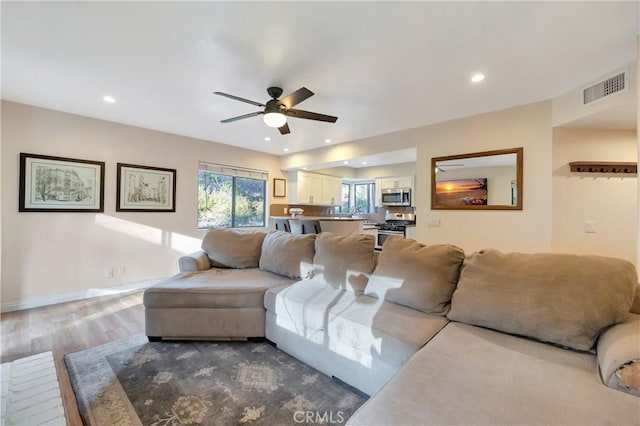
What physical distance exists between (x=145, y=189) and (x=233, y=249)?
2.10 meters

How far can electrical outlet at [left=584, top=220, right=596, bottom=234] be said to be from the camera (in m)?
2.92

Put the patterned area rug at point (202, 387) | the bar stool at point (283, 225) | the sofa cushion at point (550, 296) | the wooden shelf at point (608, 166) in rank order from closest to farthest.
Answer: the sofa cushion at point (550, 296), the patterned area rug at point (202, 387), the wooden shelf at point (608, 166), the bar stool at point (283, 225)

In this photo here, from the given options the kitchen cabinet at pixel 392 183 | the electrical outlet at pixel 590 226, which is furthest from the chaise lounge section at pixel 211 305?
the kitchen cabinet at pixel 392 183

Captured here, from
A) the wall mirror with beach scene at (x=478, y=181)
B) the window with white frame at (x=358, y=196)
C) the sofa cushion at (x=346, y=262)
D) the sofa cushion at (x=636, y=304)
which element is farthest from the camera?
the window with white frame at (x=358, y=196)

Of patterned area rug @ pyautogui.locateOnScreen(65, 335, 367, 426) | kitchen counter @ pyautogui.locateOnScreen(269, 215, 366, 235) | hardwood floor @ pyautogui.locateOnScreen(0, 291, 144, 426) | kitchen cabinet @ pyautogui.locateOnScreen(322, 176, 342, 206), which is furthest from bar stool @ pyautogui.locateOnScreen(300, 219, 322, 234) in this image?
patterned area rug @ pyautogui.locateOnScreen(65, 335, 367, 426)

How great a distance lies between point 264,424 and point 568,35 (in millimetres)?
3226

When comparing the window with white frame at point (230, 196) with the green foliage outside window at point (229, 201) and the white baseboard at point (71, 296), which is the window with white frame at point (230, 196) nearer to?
the green foliage outside window at point (229, 201)

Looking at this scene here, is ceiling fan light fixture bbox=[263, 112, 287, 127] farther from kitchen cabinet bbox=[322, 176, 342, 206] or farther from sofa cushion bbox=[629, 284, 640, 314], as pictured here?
kitchen cabinet bbox=[322, 176, 342, 206]

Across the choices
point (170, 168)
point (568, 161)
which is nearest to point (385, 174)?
point (568, 161)

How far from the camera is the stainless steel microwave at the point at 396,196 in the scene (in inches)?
256

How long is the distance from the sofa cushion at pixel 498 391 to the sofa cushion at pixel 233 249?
7.33 feet

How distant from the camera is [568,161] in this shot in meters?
2.95

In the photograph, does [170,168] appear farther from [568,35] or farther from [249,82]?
[568,35]

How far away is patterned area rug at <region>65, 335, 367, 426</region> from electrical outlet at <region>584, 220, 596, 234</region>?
10.1 ft
